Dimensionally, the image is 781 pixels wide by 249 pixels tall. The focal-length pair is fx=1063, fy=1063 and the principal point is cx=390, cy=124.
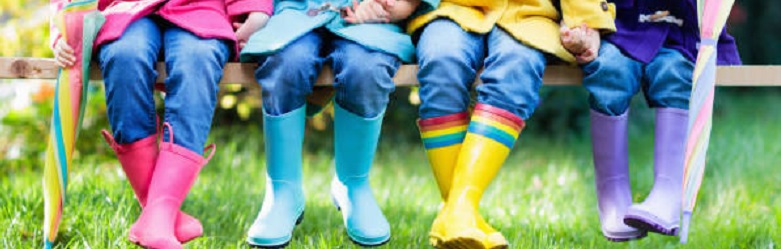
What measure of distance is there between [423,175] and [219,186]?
108 centimetres

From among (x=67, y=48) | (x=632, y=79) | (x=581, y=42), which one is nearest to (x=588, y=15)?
(x=581, y=42)

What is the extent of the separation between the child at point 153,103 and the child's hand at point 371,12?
0.36m

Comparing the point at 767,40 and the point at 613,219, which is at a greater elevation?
the point at 613,219

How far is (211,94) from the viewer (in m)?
2.67

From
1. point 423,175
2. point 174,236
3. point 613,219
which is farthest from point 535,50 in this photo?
point 423,175

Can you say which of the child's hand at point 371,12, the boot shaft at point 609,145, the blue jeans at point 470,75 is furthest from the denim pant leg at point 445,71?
the boot shaft at point 609,145

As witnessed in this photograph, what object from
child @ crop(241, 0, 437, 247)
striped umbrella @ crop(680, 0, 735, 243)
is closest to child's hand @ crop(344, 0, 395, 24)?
child @ crop(241, 0, 437, 247)

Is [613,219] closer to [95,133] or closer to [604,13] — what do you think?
[604,13]

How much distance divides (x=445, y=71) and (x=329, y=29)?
1.16 feet

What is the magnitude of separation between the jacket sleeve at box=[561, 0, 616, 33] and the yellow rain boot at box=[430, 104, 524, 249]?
1.04 ft

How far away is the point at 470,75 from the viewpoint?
2719 millimetres

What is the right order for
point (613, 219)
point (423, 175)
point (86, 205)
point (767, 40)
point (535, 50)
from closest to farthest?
point (535, 50), point (613, 219), point (86, 205), point (423, 175), point (767, 40)

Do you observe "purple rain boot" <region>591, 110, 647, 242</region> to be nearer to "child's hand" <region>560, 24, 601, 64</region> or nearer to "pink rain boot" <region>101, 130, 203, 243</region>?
"child's hand" <region>560, 24, 601, 64</region>

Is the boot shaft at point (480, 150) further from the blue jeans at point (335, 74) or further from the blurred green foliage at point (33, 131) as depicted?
the blurred green foliage at point (33, 131)
